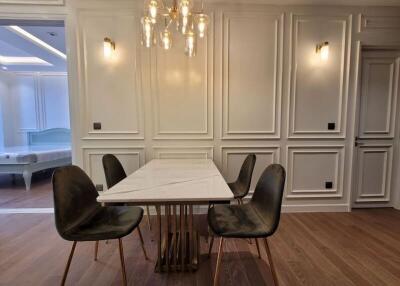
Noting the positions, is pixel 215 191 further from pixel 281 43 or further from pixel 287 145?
pixel 281 43

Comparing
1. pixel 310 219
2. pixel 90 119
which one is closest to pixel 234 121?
pixel 310 219

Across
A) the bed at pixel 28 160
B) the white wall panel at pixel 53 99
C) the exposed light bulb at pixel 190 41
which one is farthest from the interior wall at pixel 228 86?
the white wall panel at pixel 53 99

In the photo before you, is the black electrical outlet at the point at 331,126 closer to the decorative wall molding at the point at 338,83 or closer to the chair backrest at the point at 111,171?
the decorative wall molding at the point at 338,83

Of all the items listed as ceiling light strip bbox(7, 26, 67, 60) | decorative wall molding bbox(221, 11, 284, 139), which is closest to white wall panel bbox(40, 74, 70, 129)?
ceiling light strip bbox(7, 26, 67, 60)

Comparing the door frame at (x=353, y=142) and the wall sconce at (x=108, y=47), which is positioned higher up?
the wall sconce at (x=108, y=47)

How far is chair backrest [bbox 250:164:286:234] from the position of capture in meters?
1.40

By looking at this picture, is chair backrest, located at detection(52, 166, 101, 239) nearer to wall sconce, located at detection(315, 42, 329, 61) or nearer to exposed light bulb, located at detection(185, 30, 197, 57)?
exposed light bulb, located at detection(185, 30, 197, 57)

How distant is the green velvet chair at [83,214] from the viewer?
4.59ft

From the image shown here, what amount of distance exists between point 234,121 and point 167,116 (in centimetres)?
83

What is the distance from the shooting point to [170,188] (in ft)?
4.79

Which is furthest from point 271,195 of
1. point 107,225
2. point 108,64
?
point 108,64

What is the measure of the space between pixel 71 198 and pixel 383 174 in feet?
12.0

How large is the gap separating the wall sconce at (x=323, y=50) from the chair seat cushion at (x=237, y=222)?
2.12 meters

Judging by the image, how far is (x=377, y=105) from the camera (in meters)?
3.01
